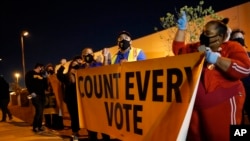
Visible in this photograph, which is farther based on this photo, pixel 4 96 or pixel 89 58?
pixel 4 96

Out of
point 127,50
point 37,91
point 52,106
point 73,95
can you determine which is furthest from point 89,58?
point 52,106

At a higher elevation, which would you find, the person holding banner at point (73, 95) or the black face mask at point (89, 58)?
the black face mask at point (89, 58)

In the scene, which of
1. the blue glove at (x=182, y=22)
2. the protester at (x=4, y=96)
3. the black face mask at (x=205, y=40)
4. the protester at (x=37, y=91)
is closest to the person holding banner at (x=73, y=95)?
the protester at (x=37, y=91)

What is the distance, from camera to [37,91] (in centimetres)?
1111

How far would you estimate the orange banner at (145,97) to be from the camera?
374cm

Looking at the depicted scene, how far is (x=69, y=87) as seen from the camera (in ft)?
28.0

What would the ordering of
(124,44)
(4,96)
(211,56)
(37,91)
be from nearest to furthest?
(211,56), (124,44), (37,91), (4,96)

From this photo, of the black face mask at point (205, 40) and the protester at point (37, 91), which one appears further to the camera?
the protester at point (37, 91)

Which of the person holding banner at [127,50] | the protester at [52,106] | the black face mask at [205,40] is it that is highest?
the person holding banner at [127,50]

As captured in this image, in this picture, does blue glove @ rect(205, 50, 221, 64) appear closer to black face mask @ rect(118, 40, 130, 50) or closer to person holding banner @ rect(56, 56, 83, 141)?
black face mask @ rect(118, 40, 130, 50)

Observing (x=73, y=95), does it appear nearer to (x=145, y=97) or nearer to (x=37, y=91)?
(x=37, y=91)

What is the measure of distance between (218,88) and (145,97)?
1.07m

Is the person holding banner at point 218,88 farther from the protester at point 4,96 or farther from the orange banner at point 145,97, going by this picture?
the protester at point 4,96

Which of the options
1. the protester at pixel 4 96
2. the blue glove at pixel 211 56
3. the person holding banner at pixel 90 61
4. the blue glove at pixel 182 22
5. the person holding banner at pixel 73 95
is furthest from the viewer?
the protester at pixel 4 96
